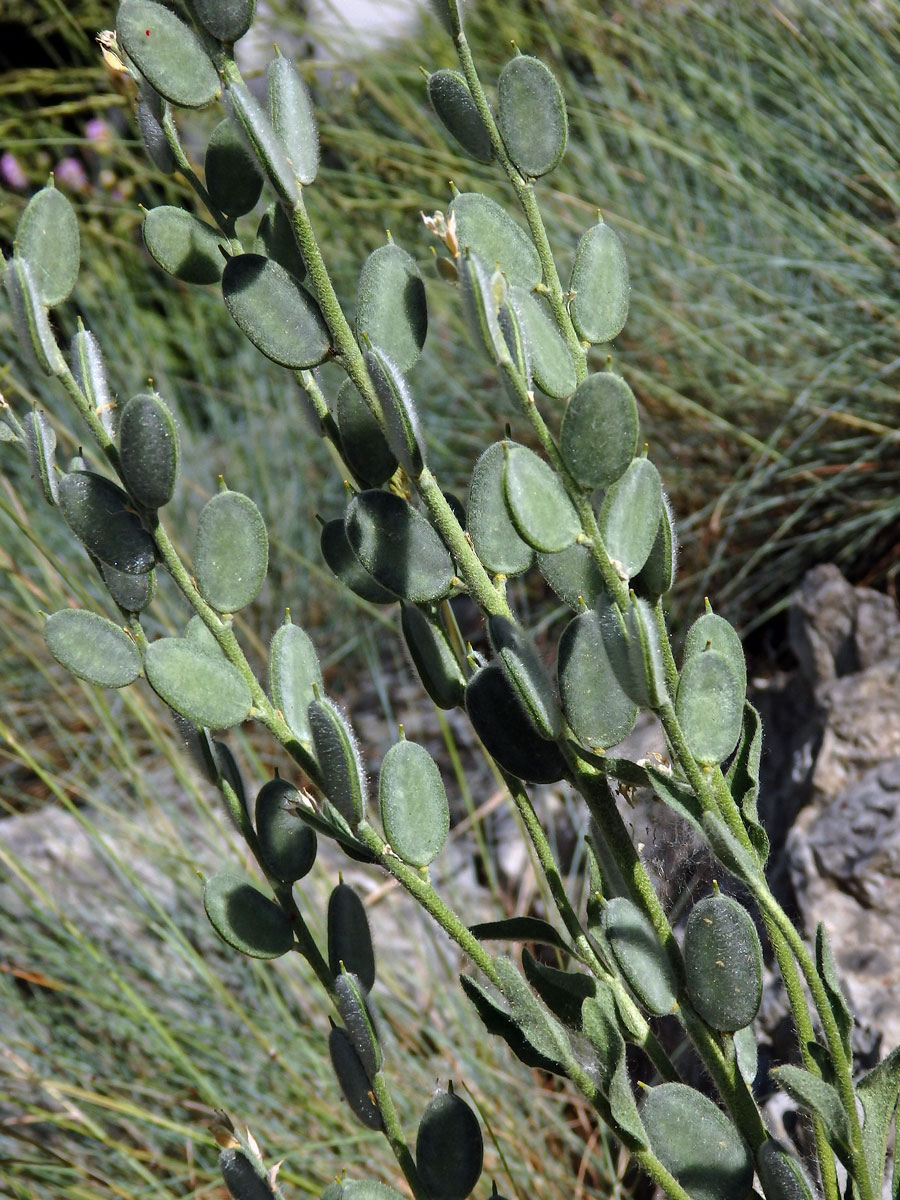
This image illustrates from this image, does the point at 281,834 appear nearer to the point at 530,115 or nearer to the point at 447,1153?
the point at 447,1153

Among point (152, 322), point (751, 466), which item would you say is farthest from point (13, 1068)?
point (152, 322)

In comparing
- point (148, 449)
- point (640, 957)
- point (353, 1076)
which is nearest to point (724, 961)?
point (640, 957)

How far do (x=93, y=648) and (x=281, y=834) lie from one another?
0.33ft

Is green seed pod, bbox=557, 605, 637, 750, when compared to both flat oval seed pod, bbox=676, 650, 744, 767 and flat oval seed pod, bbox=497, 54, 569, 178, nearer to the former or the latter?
flat oval seed pod, bbox=676, 650, 744, 767

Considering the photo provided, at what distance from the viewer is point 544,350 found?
375mm

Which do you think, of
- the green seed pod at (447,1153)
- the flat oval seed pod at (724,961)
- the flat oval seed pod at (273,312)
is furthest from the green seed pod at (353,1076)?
the flat oval seed pod at (273,312)

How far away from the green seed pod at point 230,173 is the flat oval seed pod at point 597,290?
0.12 m

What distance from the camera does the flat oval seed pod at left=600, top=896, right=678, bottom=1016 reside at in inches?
16.0

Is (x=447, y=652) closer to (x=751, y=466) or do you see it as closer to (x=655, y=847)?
(x=655, y=847)

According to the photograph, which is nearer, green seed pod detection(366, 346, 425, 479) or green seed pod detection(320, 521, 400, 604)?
green seed pod detection(366, 346, 425, 479)

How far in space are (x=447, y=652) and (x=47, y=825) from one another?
123 cm

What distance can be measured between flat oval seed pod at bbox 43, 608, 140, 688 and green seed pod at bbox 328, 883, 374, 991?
0.40ft

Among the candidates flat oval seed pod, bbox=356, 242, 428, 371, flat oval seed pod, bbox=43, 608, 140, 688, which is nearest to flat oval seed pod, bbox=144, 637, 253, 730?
flat oval seed pod, bbox=43, 608, 140, 688

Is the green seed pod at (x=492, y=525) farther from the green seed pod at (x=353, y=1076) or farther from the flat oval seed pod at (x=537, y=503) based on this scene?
the green seed pod at (x=353, y=1076)
